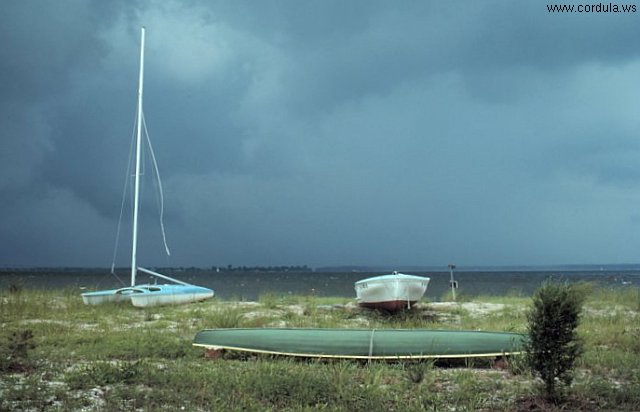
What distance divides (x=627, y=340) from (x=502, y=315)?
220 inches

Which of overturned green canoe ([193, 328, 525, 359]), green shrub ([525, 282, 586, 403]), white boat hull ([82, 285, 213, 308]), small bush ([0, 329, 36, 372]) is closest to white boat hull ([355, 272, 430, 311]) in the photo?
overturned green canoe ([193, 328, 525, 359])

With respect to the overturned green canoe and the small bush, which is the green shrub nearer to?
the overturned green canoe

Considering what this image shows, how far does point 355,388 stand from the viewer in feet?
29.3

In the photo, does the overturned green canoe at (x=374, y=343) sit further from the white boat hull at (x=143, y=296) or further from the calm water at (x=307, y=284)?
the white boat hull at (x=143, y=296)

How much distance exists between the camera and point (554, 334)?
8.70m

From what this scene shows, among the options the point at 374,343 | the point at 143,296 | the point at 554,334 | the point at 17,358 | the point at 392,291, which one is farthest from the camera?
the point at 143,296

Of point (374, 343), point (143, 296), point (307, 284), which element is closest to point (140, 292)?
point (143, 296)

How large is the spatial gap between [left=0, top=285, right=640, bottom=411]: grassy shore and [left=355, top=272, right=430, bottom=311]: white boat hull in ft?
10.5

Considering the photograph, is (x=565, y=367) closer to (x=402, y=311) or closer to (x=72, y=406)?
(x=72, y=406)

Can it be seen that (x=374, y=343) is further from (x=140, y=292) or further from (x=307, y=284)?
(x=307, y=284)

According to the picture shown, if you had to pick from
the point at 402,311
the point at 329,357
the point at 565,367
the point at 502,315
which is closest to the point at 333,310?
the point at 402,311

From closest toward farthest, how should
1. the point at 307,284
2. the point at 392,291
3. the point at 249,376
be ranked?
the point at 249,376, the point at 392,291, the point at 307,284

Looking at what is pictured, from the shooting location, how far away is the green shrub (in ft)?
28.3

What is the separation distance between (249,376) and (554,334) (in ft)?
14.7
